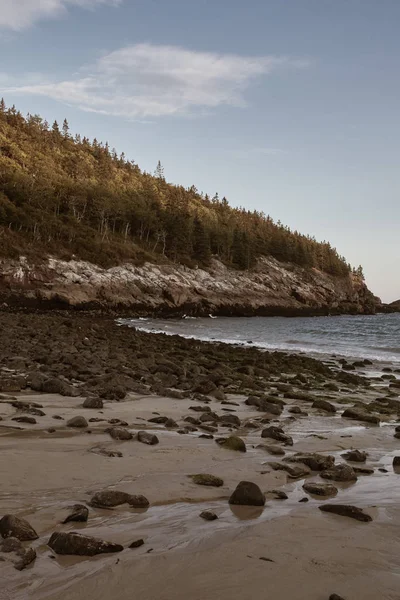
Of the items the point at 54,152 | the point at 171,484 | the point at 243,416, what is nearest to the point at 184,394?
the point at 243,416

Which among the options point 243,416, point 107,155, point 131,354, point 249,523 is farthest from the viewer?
point 107,155

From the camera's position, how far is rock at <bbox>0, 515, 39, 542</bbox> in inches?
142

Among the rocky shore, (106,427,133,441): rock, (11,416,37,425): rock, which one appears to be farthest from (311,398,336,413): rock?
(11,416,37,425): rock

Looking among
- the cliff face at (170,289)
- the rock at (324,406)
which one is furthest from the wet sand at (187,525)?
the cliff face at (170,289)

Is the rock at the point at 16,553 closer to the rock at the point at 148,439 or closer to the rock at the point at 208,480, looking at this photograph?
the rock at the point at 208,480

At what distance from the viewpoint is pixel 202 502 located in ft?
16.0

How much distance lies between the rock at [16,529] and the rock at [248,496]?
2049 mm

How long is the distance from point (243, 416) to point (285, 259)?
12091cm

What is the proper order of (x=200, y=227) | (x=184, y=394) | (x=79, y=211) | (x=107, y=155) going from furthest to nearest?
(x=107, y=155), (x=200, y=227), (x=79, y=211), (x=184, y=394)

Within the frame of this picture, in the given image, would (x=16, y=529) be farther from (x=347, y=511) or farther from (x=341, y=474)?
(x=341, y=474)

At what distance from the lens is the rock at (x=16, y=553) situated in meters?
3.21

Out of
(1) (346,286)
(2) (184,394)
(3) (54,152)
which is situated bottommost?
(2) (184,394)

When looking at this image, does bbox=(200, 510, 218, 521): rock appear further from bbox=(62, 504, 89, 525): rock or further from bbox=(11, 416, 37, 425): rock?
bbox=(11, 416, 37, 425): rock

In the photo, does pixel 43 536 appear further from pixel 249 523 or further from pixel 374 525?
pixel 374 525
